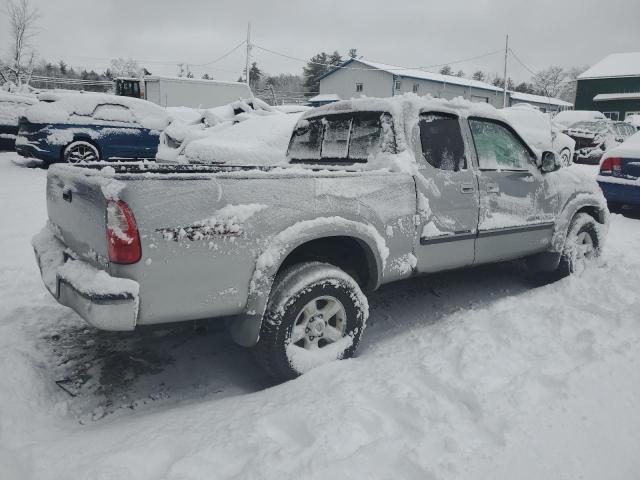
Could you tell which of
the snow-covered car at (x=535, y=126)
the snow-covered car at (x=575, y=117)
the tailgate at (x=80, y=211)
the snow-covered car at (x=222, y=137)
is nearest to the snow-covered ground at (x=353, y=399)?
the tailgate at (x=80, y=211)

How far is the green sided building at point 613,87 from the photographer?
126 ft

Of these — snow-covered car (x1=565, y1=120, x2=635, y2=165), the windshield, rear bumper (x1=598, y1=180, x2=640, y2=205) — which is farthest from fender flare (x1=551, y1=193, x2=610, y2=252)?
the windshield

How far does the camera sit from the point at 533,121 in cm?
1343

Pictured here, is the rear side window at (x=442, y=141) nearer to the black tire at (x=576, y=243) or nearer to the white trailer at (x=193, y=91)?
the black tire at (x=576, y=243)

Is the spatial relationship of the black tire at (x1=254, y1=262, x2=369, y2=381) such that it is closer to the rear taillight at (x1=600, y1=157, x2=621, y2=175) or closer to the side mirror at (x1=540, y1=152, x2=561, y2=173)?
the side mirror at (x1=540, y1=152, x2=561, y2=173)

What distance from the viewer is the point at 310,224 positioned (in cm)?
285

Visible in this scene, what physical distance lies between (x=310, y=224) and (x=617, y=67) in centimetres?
4769

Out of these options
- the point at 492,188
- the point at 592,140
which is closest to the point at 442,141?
the point at 492,188

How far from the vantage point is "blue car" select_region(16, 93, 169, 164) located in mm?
10016

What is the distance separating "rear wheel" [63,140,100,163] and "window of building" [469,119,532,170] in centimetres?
889

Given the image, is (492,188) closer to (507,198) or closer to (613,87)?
(507,198)

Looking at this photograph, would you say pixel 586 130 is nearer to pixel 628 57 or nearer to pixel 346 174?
pixel 346 174

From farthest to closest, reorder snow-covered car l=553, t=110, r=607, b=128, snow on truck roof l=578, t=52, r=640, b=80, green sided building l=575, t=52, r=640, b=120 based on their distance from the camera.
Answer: snow on truck roof l=578, t=52, r=640, b=80 → green sided building l=575, t=52, r=640, b=120 → snow-covered car l=553, t=110, r=607, b=128

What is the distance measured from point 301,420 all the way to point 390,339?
4.52 feet
